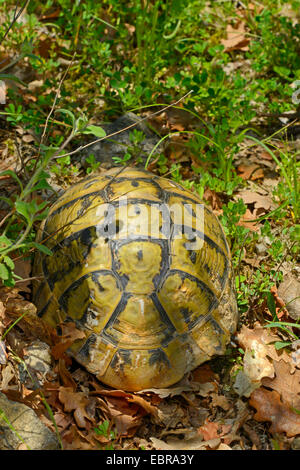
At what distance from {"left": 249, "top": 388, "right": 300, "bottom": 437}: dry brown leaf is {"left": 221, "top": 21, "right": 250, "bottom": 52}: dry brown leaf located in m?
3.65

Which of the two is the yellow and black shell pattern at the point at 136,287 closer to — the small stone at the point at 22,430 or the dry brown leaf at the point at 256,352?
the dry brown leaf at the point at 256,352

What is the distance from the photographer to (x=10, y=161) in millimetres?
4266

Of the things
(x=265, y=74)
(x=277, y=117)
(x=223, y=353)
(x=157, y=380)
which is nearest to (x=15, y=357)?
(x=157, y=380)

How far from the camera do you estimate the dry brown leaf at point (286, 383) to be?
10.5ft

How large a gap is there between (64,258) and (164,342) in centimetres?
84

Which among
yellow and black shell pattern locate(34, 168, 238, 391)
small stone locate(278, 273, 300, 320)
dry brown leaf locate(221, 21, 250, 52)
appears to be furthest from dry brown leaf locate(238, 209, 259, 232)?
dry brown leaf locate(221, 21, 250, 52)

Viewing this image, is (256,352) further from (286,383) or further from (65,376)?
(65,376)

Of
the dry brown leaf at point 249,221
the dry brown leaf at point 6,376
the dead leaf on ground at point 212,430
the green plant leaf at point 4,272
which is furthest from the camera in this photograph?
the dry brown leaf at point 249,221

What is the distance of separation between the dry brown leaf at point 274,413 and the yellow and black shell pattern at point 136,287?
1.20 ft

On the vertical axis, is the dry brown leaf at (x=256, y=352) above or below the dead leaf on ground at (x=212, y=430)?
above

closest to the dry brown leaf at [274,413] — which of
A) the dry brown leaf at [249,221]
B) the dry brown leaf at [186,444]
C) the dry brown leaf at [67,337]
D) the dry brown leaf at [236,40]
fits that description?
the dry brown leaf at [186,444]

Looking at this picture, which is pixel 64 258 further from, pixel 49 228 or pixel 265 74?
pixel 265 74

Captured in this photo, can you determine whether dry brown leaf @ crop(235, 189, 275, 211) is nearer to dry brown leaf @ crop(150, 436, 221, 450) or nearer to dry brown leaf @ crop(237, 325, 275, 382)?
dry brown leaf @ crop(237, 325, 275, 382)

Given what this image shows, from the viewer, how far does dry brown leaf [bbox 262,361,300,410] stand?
3.20 m
